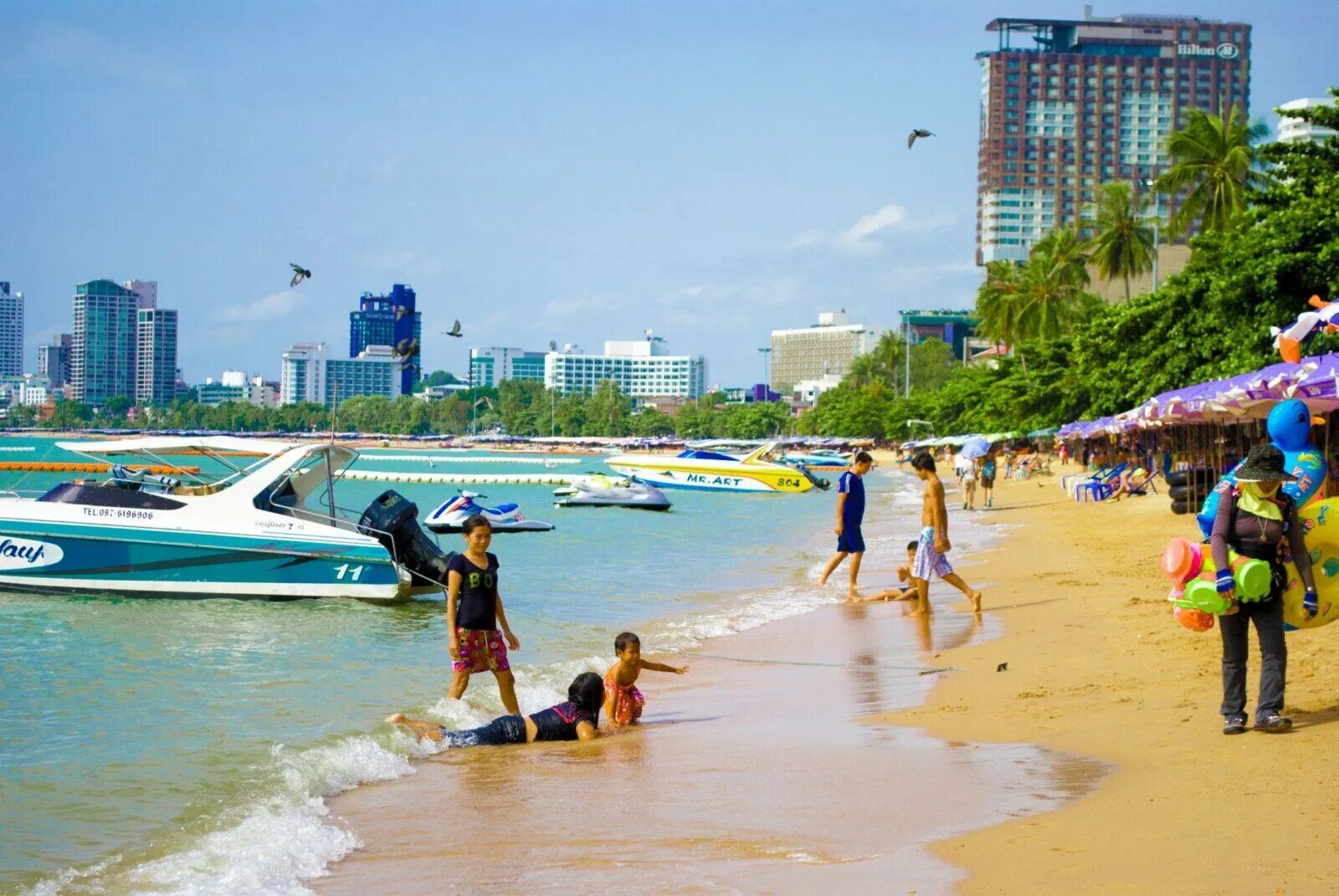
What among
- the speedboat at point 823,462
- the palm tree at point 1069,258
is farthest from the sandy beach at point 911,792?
the speedboat at point 823,462

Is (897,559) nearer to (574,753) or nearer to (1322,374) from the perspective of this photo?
(1322,374)

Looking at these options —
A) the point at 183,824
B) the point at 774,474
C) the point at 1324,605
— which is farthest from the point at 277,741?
the point at 774,474

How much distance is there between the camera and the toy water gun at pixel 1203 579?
7180 millimetres

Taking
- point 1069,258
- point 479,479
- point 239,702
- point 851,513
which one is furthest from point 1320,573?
point 1069,258

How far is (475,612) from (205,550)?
824 centimetres

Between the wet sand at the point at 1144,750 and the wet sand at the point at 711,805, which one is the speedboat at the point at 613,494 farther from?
the wet sand at the point at 711,805

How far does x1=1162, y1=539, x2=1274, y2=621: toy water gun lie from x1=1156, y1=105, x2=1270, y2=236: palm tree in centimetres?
5017

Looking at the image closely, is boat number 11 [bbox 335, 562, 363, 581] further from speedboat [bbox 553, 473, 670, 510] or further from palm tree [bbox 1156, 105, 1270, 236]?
palm tree [bbox 1156, 105, 1270, 236]

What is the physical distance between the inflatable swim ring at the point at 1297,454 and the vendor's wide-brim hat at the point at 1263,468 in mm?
349

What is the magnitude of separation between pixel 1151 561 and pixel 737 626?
21.2ft

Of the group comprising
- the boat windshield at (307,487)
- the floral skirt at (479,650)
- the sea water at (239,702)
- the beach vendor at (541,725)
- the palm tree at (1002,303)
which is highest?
the palm tree at (1002,303)

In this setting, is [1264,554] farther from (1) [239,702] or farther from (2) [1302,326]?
(1) [239,702]

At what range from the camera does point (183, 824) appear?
7.46 metres

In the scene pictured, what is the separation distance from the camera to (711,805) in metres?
7.21
